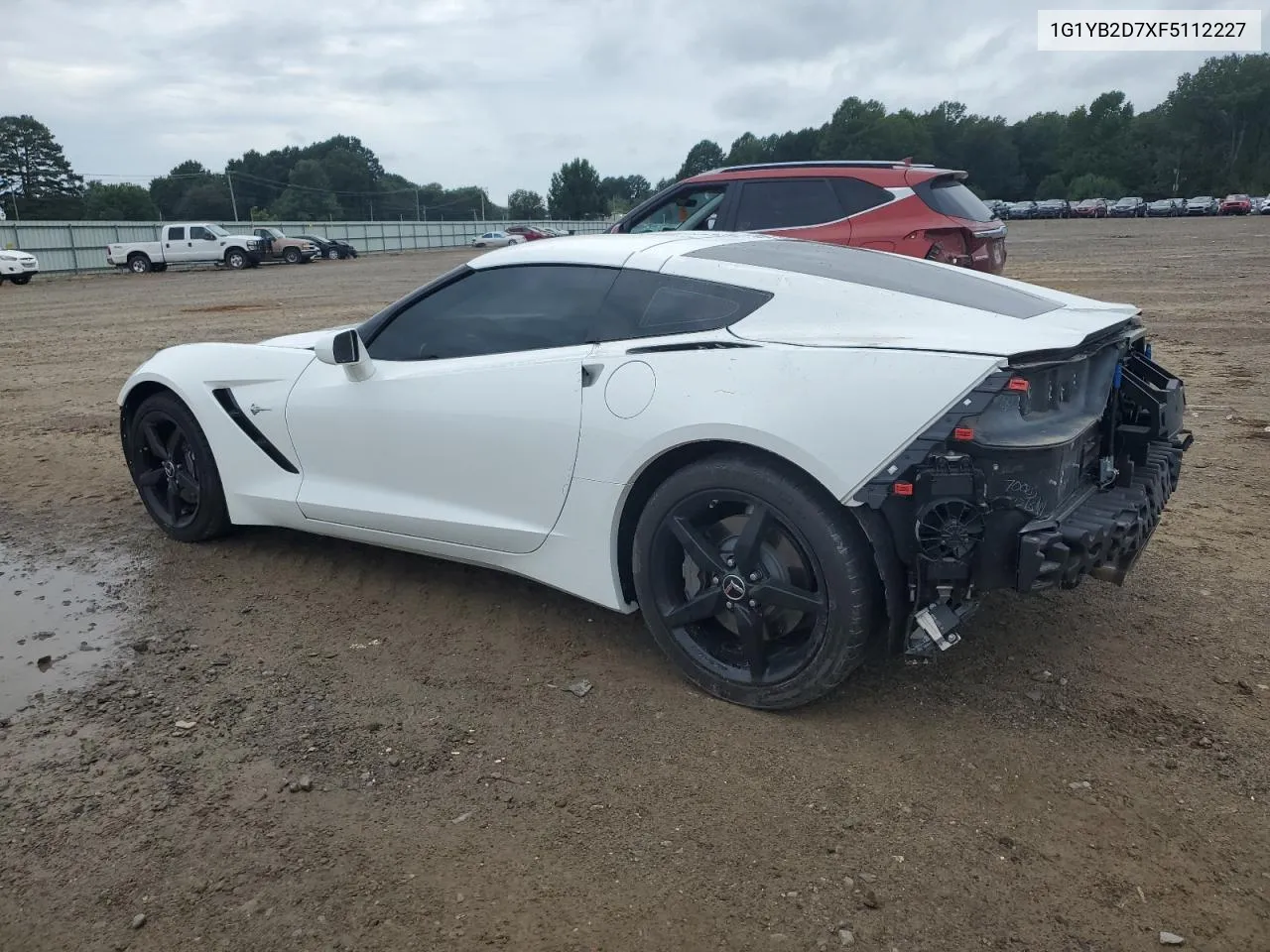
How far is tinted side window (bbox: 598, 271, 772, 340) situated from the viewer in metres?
3.24

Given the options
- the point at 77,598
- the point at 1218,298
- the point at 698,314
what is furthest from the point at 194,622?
the point at 1218,298

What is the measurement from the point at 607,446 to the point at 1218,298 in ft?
43.3

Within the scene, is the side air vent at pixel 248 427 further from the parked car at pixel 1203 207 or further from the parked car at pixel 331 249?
the parked car at pixel 1203 207

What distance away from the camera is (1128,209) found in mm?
67500

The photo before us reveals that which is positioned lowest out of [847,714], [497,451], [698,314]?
[847,714]

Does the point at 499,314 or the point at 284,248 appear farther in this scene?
the point at 284,248

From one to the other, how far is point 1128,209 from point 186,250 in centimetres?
6104

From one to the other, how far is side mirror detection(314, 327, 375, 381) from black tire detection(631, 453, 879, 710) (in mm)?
1441

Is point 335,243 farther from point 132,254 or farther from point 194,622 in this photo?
point 194,622

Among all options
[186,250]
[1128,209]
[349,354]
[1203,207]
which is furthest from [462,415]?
[1128,209]

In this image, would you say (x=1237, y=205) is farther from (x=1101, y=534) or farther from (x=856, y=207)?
(x=1101, y=534)

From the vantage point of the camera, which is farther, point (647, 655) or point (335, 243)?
point (335, 243)

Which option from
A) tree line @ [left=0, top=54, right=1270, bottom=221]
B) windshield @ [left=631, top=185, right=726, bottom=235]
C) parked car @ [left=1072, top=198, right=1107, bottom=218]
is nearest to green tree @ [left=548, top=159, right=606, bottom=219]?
tree line @ [left=0, top=54, right=1270, bottom=221]

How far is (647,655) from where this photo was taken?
362 cm
